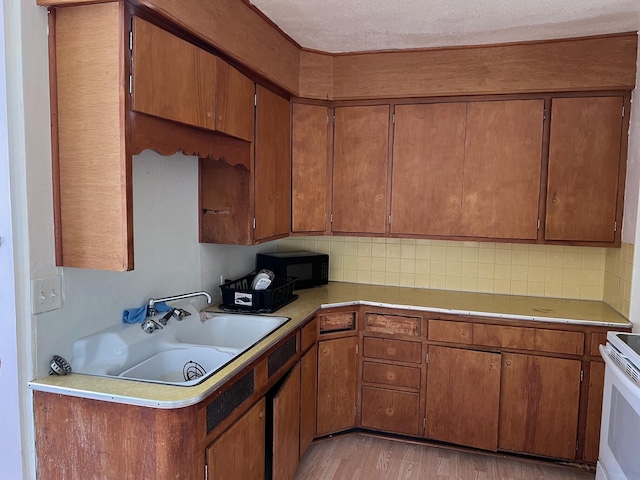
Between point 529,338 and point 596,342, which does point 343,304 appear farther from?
point 596,342

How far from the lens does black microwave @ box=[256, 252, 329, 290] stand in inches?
123

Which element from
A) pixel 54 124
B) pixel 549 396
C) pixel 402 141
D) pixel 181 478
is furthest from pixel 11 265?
pixel 549 396

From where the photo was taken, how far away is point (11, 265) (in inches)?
59.8

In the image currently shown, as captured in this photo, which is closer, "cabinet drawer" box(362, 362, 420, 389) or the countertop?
the countertop

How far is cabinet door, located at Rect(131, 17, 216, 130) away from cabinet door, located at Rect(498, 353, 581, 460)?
213 cm

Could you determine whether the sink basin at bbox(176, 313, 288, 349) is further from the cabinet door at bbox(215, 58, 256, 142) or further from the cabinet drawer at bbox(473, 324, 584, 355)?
the cabinet drawer at bbox(473, 324, 584, 355)

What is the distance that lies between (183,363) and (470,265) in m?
2.08

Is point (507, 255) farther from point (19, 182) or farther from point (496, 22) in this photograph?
point (19, 182)

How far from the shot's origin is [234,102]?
87.4 inches

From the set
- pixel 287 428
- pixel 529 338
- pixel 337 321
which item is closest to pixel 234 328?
pixel 287 428

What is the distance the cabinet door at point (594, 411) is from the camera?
2.58m

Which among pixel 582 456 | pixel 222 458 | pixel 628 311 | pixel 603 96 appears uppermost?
pixel 603 96

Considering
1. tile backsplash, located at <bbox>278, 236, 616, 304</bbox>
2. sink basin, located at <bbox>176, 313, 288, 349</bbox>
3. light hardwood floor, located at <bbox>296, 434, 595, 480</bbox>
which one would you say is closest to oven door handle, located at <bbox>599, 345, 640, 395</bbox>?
tile backsplash, located at <bbox>278, 236, 616, 304</bbox>

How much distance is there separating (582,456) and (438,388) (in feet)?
2.75
